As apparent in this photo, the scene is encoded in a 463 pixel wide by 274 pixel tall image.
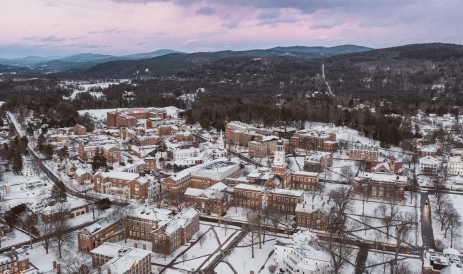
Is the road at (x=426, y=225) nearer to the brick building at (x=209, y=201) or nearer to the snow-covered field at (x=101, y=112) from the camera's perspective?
the brick building at (x=209, y=201)

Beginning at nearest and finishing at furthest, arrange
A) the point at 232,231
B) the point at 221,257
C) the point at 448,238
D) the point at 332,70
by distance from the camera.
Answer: the point at 221,257 → the point at 448,238 → the point at 232,231 → the point at 332,70

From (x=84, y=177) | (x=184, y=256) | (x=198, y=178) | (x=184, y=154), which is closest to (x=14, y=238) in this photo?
(x=184, y=256)

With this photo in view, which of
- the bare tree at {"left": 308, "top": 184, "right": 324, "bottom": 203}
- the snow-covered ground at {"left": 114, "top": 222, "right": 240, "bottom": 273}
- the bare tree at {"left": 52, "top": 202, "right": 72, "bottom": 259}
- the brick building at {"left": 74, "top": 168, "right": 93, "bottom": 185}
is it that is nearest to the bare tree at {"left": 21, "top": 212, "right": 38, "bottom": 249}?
the bare tree at {"left": 52, "top": 202, "right": 72, "bottom": 259}

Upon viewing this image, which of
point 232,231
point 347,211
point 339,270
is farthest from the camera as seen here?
point 347,211

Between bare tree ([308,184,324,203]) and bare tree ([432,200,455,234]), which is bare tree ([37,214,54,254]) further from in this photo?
bare tree ([432,200,455,234])

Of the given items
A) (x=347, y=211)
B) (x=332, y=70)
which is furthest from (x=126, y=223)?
(x=332, y=70)

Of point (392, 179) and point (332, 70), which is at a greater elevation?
point (332, 70)

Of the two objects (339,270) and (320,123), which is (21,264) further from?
(320,123)
